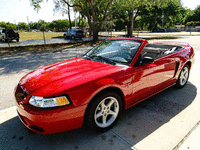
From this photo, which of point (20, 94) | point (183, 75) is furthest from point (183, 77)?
point (20, 94)

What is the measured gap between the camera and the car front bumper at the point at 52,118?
193 cm

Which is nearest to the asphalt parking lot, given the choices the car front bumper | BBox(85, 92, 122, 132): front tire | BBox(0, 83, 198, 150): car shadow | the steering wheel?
BBox(0, 83, 198, 150): car shadow

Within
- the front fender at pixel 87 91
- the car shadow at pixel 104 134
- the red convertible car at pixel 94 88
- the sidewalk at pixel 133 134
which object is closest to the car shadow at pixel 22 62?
the sidewalk at pixel 133 134

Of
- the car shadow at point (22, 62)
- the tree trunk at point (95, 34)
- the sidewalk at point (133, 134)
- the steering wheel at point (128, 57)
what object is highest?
the tree trunk at point (95, 34)

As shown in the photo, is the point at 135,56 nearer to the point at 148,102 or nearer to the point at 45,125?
the point at 148,102

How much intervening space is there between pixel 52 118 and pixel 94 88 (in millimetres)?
677

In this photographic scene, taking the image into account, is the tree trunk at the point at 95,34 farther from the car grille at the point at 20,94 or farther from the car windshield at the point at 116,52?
the car grille at the point at 20,94

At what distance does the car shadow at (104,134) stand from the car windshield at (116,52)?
110cm

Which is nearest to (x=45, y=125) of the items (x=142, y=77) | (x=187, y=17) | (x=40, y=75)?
(x=40, y=75)

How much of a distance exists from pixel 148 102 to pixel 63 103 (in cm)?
223

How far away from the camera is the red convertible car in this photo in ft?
6.51

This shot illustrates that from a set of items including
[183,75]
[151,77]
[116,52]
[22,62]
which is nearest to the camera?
[151,77]

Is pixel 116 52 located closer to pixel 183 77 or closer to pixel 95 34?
pixel 183 77

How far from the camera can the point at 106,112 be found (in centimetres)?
248
